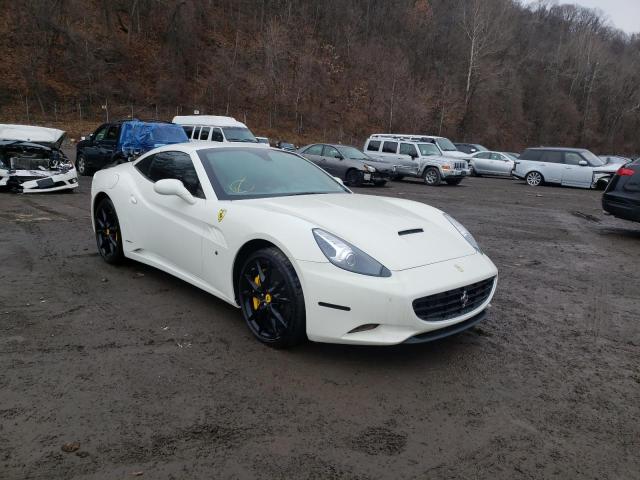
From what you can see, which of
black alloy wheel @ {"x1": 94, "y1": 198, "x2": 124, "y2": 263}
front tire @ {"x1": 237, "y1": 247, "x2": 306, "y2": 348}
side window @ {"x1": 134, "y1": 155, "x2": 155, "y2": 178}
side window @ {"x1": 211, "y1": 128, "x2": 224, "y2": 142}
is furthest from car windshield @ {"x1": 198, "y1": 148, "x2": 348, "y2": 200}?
side window @ {"x1": 211, "y1": 128, "x2": 224, "y2": 142}

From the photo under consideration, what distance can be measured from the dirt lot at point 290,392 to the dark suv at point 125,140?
Answer: 885 centimetres

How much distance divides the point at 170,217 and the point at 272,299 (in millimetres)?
1522

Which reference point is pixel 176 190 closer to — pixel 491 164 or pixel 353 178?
pixel 353 178

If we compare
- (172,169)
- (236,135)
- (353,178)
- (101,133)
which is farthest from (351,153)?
(172,169)

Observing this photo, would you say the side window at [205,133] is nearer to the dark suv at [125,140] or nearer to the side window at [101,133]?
the dark suv at [125,140]

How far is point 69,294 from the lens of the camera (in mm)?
4547

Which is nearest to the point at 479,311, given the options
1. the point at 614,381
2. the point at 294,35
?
the point at 614,381

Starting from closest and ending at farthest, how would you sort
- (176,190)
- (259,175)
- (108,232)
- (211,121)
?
(176,190), (259,175), (108,232), (211,121)

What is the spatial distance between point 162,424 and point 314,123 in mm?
42569

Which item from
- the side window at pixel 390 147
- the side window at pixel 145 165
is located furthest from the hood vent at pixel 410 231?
the side window at pixel 390 147

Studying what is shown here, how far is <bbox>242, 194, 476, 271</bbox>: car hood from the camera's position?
3.35 metres

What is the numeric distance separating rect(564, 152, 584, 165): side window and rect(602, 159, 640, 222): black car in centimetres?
1263

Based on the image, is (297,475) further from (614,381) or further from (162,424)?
(614,381)

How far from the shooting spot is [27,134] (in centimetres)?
1088
